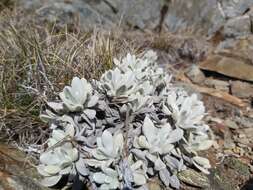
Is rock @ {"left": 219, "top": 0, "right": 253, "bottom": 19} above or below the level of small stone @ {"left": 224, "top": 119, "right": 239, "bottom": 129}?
above

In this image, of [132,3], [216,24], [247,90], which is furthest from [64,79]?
[216,24]

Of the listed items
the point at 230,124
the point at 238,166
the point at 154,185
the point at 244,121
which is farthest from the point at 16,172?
the point at 244,121

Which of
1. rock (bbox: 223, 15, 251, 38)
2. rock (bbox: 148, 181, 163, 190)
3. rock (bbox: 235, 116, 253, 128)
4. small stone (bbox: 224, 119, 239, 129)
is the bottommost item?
small stone (bbox: 224, 119, 239, 129)

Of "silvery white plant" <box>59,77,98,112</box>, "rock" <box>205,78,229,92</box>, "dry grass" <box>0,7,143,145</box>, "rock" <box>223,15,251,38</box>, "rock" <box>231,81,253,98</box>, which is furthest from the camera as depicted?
"rock" <box>223,15,251,38</box>

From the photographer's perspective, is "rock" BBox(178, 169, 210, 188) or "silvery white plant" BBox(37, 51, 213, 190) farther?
"rock" BBox(178, 169, 210, 188)

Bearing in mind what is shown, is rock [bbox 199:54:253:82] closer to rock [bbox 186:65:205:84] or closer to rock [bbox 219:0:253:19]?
rock [bbox 186:65:205:84]

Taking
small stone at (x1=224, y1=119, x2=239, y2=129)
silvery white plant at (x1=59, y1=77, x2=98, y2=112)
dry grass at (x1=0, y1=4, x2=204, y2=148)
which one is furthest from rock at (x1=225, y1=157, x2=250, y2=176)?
silvery white plant at (x1=59, y1=77, x2=98, y2=112)
